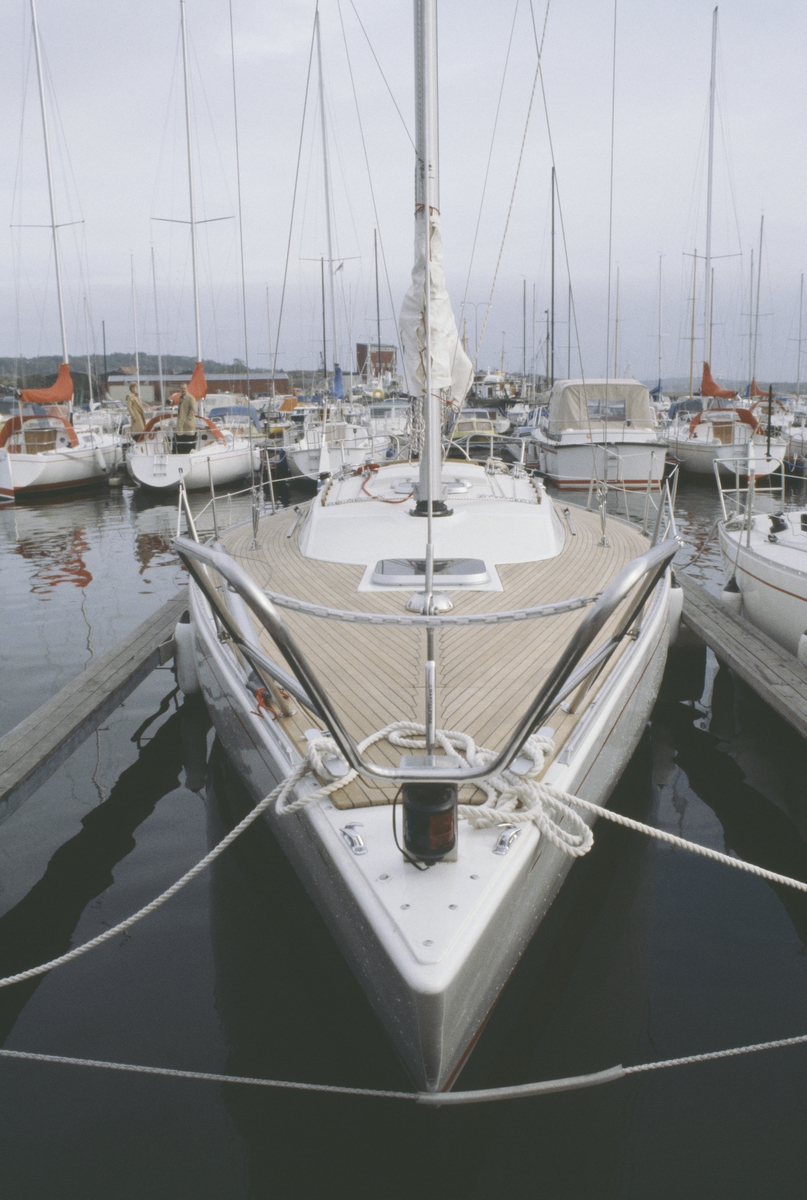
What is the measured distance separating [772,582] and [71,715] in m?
5.41

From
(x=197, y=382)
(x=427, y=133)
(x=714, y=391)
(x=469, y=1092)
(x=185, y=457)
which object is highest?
(x=427, y=133)

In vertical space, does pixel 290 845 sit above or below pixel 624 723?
below

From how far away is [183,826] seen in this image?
4.55 meters

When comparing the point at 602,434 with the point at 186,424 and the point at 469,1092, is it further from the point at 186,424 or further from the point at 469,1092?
the point at 469,1092

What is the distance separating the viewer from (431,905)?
210cm

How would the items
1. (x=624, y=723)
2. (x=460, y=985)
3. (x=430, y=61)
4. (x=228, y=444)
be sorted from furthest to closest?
(x=228, y=444) → (x=430, y=61) → (x=624, y=723) → (x=460, y=985)

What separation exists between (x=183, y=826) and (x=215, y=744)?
93cm

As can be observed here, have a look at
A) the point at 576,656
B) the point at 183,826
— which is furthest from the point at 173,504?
the point at 576,656

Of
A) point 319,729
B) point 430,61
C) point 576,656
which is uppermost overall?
point 430,61

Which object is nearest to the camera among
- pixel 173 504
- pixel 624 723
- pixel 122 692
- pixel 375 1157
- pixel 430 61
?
pixel 375 1157

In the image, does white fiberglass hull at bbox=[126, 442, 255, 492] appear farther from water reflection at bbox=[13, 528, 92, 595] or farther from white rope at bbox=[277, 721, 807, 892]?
white rope at bbox=[277, 721, 807, 892]

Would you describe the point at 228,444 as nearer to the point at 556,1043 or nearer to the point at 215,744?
the point at 215,744

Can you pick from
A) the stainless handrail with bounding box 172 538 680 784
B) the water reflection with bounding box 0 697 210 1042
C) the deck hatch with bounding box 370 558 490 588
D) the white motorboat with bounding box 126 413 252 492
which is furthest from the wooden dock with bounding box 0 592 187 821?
the white motorboat with bounding box 126 413 252 492

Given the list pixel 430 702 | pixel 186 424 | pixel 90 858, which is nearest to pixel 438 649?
pixel 430 702
